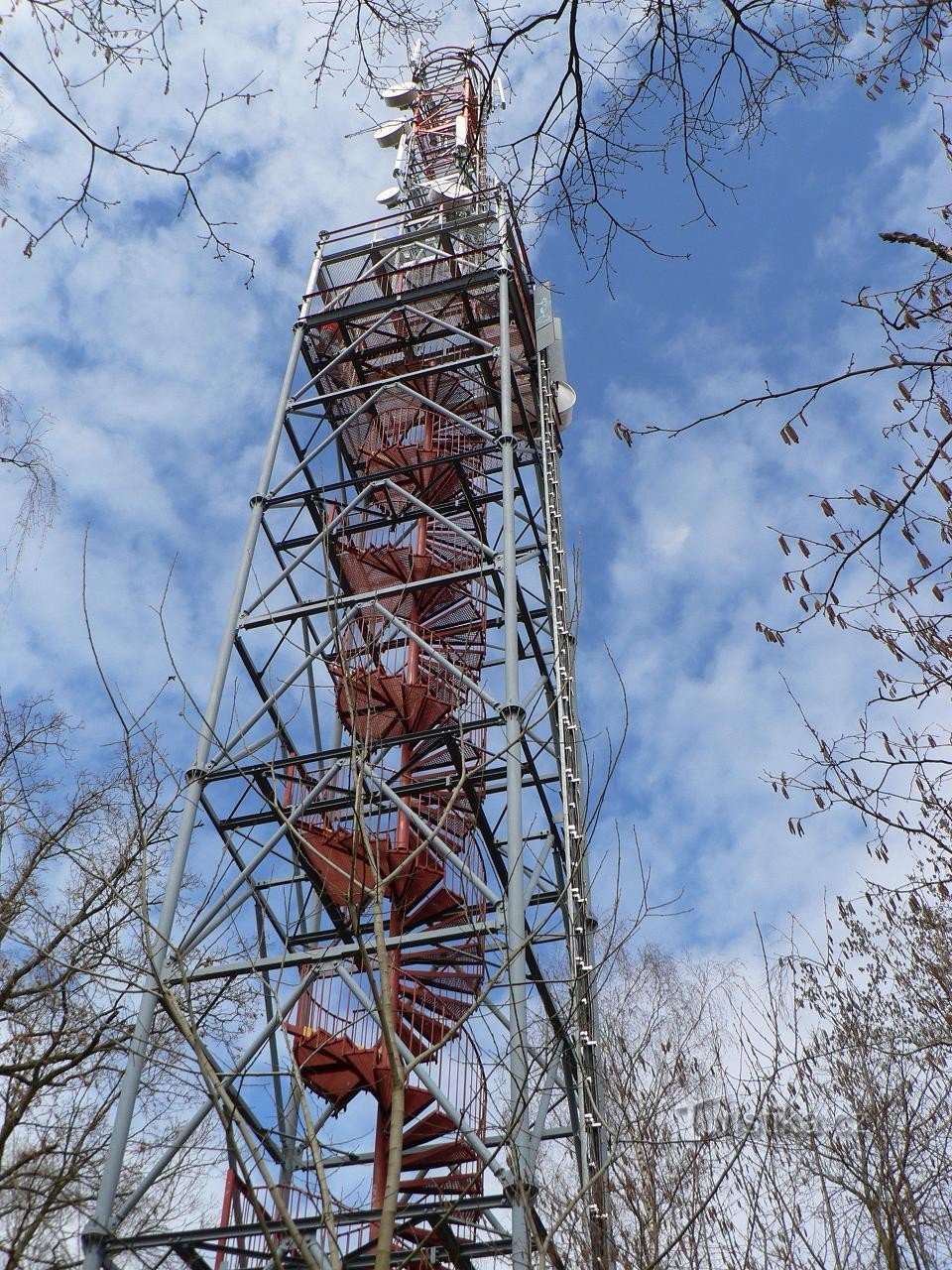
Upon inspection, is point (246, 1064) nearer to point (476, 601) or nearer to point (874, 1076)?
point (874, 1076)

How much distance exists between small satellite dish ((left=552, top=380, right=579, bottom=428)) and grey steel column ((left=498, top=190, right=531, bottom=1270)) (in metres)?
2.66

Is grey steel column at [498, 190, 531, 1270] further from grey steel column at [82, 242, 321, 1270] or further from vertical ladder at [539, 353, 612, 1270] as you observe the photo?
grey steel column at [82, 242, 321, 1270]

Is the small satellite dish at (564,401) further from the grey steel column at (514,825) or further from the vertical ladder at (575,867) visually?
the grey steel column at (514,825)

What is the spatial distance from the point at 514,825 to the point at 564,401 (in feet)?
30.9

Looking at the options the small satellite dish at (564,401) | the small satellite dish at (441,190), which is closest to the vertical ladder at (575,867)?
the small satellite dish at (564,401)

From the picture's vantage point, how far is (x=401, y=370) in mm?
16016

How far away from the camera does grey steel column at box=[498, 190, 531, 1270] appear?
6344 millimetres

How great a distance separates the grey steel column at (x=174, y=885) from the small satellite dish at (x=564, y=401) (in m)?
3.98

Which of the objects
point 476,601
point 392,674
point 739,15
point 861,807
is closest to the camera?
point 739,15

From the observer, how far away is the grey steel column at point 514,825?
20.8 feet

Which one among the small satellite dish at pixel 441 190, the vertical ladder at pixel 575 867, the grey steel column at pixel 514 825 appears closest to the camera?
the grey steel column at pixel 514 825

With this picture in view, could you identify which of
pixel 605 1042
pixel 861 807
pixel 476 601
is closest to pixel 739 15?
pixel 861 807

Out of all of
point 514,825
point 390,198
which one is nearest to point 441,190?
point 390,198

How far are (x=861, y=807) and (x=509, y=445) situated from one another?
707cm
